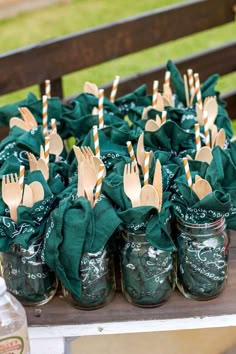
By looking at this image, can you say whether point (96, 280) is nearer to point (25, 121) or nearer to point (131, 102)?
point (25, 121)

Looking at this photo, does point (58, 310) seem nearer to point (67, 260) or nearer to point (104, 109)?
point (67, 260)

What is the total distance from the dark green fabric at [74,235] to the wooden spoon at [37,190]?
0.07 metres

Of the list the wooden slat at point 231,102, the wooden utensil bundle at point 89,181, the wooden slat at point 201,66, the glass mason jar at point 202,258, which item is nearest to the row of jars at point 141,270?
the glass mason jar at point 202,258

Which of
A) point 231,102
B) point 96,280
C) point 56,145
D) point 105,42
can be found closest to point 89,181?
point 96,280

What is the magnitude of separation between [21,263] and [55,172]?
0.28 meters

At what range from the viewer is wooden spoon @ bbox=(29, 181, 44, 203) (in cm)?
150

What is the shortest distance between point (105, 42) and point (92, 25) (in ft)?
8.90

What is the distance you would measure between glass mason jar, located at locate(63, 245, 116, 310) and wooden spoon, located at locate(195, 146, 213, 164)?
33 centimetres

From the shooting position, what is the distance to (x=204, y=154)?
163cm

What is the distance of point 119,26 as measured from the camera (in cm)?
291

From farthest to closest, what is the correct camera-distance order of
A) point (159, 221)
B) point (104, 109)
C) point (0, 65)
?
point (0, 65), point (104, 109), point (159, 221)

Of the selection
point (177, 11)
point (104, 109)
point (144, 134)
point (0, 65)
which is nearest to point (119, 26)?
point (177, 11)

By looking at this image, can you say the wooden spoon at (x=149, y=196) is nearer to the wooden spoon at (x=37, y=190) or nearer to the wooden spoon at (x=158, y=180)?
the wooden spoon at (x=158, y=180)

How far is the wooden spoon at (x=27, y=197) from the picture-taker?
1485 millimetres
